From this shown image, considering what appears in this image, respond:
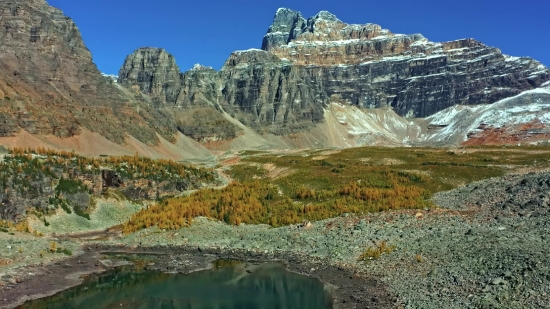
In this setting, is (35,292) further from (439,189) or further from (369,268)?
(439,189)

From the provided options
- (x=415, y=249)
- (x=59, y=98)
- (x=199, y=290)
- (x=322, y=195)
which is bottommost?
(x=199, y=290)

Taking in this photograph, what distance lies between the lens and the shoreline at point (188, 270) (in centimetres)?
2480

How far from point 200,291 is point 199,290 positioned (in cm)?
21

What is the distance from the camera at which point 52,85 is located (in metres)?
127

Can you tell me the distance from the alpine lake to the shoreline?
2.26 feet

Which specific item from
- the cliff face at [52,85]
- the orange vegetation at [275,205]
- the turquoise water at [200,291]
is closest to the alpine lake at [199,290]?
the turquoise water at [200,291]

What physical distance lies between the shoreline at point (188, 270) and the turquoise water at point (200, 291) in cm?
79

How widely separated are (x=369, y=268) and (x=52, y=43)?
132055mm

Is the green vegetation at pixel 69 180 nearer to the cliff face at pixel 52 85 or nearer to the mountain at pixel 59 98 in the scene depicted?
the mountain at pixel 59 98

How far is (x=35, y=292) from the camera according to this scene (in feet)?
84.9

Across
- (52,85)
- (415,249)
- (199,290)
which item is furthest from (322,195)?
(52,85)

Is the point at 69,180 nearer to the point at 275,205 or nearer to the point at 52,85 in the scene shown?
the point at 275,205

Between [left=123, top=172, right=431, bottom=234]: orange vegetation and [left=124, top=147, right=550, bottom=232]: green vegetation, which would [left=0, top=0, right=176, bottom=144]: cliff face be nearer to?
[left=123, top=172, right=431, bottom=234]: orange vegetation

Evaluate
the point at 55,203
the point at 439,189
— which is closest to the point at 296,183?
the point at 439,189
